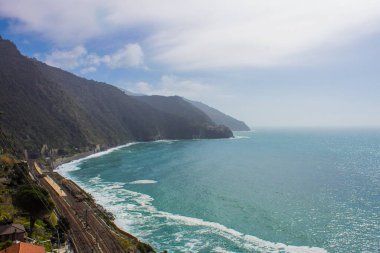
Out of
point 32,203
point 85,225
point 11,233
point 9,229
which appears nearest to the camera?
point 11,233

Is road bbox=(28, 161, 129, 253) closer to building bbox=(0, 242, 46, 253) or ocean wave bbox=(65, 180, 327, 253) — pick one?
ocean wave bbox=(65, 180, 327, 253)

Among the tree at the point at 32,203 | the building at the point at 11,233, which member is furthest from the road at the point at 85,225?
the building at the point at 11,233

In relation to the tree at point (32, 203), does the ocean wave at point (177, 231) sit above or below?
below

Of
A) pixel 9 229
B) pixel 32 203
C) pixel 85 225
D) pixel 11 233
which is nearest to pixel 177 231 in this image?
pixel 85 225

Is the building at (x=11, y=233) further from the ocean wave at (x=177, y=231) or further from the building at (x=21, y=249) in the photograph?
the ocean wave at (x=177, y=231)

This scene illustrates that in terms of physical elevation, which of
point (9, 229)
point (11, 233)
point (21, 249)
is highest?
point (9, 229)

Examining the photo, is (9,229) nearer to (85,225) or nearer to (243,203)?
(85,225)
